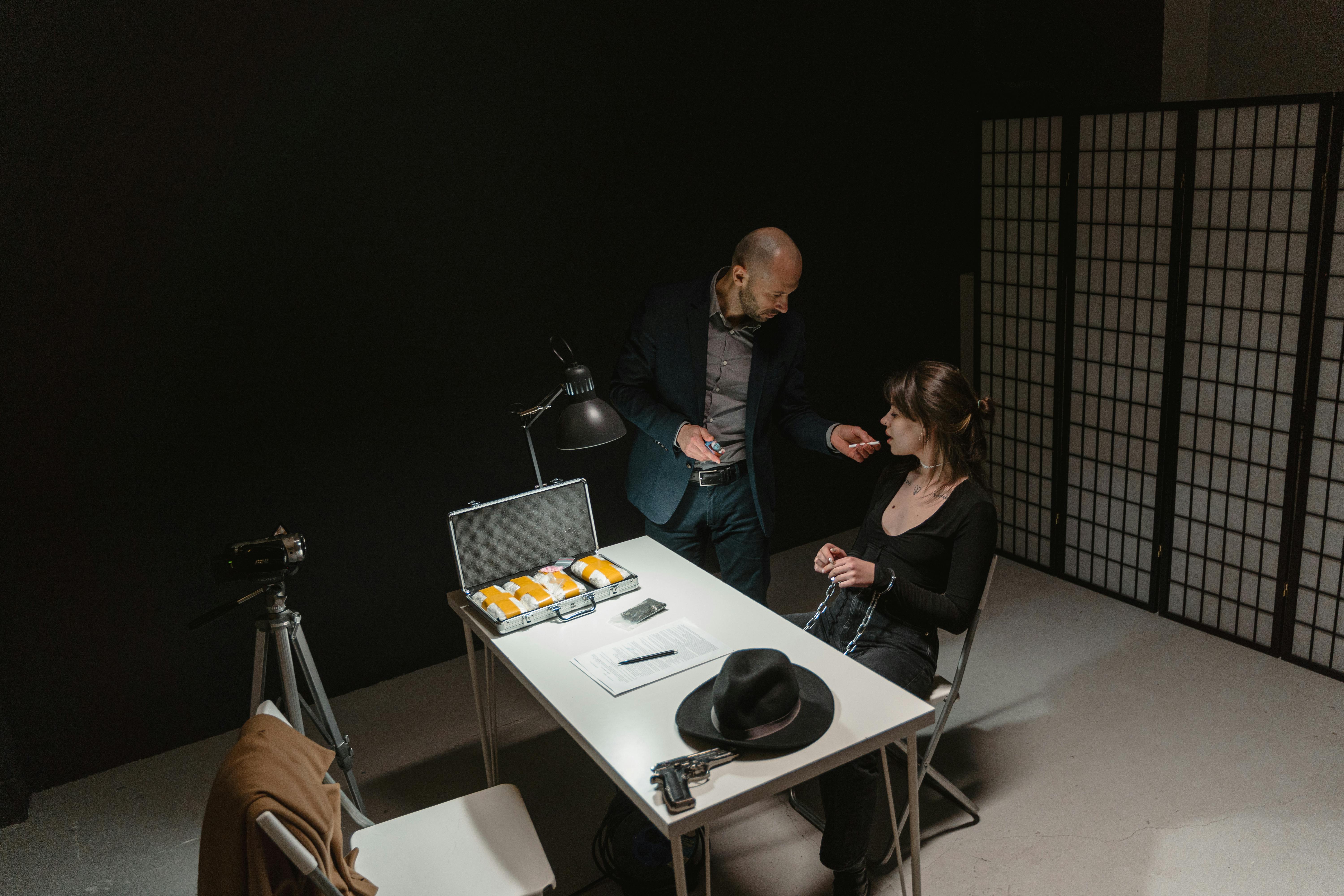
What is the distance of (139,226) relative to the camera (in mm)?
3332

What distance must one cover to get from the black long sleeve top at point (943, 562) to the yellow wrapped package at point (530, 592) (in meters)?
0.91

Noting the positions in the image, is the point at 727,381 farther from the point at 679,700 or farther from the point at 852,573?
the point at 679,700

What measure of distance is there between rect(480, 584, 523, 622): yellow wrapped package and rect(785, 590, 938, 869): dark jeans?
0.79 m

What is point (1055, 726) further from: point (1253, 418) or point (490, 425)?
point (490, 425)

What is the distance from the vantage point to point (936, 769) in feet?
10.6

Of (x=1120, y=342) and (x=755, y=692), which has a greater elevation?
(x=1120, y=342)

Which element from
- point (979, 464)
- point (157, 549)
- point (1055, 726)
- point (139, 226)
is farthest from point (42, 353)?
point (1055, 726)

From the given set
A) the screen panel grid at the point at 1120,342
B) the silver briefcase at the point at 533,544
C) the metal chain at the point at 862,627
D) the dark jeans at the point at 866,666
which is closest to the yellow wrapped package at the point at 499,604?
the silver briefcase at the point at 533,544

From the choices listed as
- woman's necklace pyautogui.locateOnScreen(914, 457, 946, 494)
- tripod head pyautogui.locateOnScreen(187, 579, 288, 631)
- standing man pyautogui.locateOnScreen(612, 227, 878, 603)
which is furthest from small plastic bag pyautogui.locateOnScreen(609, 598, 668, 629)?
tripod head pyautogui.locateOnScreen(187, 579, 288, 631)

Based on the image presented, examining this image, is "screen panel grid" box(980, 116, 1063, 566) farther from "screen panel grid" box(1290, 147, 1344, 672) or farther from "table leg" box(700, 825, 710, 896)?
"table leg" box(700, 825, 710, 896)

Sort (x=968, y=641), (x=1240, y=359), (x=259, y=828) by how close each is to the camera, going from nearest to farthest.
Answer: (x=259, y=828) → (x=968, y=641) → (x=1240, y=359)

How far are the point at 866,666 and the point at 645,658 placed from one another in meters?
0.58

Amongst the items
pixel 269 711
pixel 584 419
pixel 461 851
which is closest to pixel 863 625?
pixel 584 419

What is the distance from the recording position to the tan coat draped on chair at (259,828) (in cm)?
173
